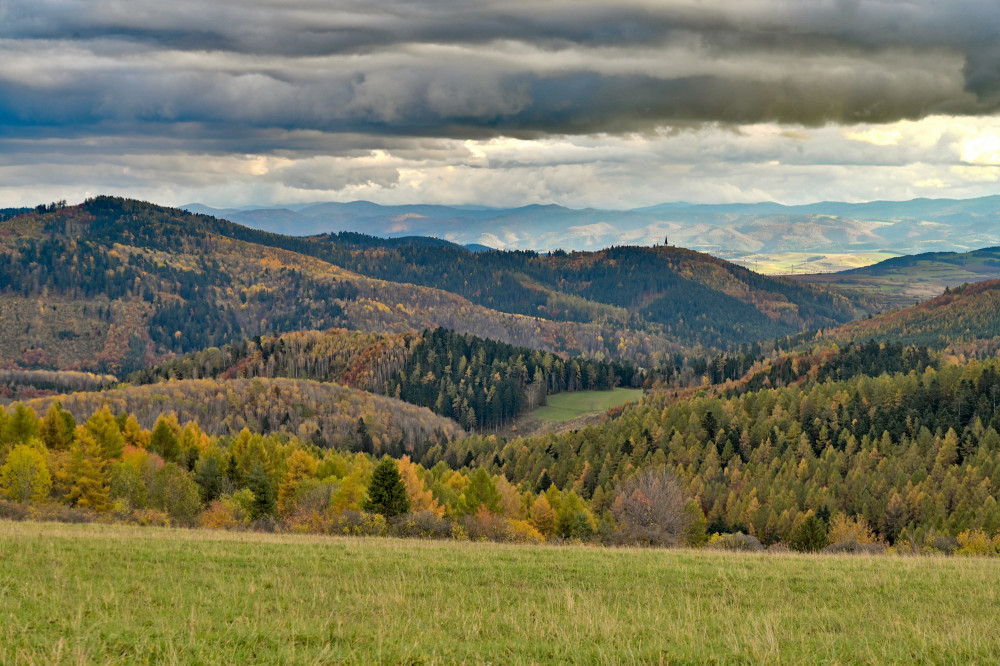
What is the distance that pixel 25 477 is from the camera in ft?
263

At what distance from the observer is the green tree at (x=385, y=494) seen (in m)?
71.8

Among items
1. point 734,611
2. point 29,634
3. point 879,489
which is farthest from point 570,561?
point 879,489

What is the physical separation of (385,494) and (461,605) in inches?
1929

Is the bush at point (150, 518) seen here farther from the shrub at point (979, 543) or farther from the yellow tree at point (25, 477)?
the shrub at point (979, 543)

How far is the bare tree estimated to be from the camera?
82.6 m

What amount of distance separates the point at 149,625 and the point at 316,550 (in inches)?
651

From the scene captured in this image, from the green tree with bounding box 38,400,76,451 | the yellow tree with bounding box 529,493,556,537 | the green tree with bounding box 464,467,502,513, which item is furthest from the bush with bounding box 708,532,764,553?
the green tree with bounding box 38,400,76,451

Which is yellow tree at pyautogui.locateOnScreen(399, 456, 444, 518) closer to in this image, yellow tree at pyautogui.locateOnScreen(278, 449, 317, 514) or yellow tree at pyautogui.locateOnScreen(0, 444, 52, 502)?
yellow tree at pyautogui.locateOnScreen(278, 449, 317, 514)

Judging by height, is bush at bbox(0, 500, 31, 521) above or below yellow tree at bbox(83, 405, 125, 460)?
above

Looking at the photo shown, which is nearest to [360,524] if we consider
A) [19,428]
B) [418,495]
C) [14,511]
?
[14,511]

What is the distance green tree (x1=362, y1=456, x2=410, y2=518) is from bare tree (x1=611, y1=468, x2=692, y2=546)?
24.5 metres

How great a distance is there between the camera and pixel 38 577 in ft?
83.8

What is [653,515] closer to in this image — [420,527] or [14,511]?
[420,527]

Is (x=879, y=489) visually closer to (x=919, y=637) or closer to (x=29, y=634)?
(x=919, y=637)
